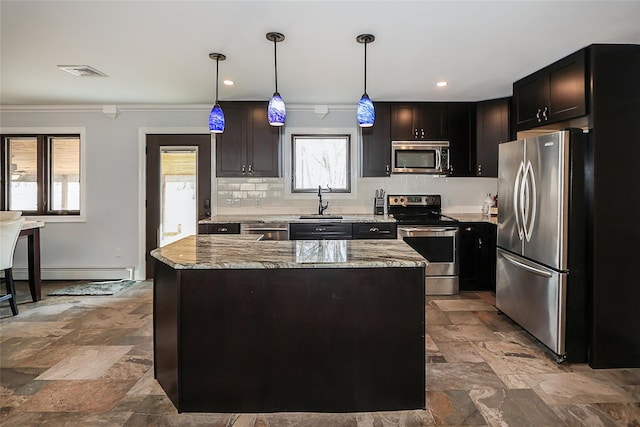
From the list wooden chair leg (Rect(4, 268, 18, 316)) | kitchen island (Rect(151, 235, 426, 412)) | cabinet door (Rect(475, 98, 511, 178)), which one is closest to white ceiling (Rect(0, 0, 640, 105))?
cabinet door (Rect(475, 98, 511, 178))

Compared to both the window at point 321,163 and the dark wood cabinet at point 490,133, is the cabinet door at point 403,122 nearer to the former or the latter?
the window at point 321,163

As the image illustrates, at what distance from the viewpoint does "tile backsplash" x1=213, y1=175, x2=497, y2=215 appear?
4832 millimetres

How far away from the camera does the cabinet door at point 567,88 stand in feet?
8.75

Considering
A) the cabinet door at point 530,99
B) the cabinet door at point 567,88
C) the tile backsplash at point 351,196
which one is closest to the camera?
the cabinet door at point 567,88

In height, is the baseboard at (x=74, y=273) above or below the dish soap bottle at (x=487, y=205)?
below

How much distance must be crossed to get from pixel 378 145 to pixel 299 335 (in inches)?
126

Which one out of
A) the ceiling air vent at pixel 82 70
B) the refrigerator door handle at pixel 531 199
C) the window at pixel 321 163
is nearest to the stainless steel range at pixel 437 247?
the window at pixel 321 163

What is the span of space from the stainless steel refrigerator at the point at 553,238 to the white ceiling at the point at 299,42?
783 mm

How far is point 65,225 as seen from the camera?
4973 millimetres

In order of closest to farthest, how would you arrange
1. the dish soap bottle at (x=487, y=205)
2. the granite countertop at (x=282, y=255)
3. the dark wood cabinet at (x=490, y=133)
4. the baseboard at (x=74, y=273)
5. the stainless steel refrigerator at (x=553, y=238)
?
1. the granite countertop at (x=282, y=255)
2. the stainless steel refrigerator at (x=553, y=238)
3. the dark wood cabinet at (x=490, y=133)
4. the dish soap bottle at (x=487, y=205)
5. the baseboard at (x=74, y=273)

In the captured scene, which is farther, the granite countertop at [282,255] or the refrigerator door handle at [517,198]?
the refrigerator door handle at [517,198]

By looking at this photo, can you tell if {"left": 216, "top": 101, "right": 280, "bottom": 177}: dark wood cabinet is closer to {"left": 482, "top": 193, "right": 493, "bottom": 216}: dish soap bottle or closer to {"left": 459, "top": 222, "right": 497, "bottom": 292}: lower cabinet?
{"left": 459, "top": 222, "right": 497, "bottom": 292}: lower cabinet

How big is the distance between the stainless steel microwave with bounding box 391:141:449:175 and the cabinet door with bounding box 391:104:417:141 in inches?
3.2

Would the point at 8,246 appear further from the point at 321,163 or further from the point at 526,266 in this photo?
the point at 526,266
